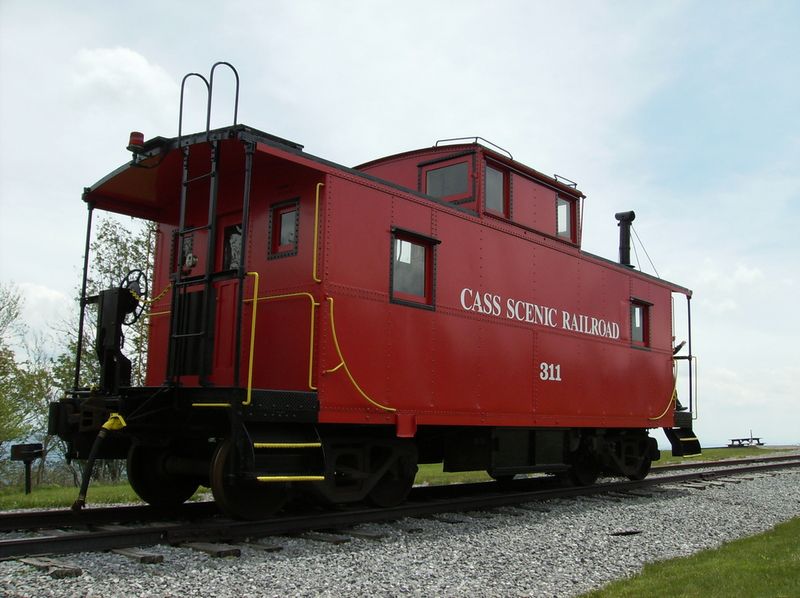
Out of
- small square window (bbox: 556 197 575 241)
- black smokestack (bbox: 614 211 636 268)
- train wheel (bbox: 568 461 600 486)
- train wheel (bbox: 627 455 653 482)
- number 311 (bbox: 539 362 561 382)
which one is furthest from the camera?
black smokestack (bbox: 614 211 636 268)

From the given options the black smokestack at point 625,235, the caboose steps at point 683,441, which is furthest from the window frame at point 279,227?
the black smokestack at point 625,235

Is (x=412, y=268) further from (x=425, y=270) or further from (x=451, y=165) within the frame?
(x=451, y=165)

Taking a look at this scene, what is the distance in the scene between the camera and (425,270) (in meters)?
8.78

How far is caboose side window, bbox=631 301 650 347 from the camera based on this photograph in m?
13.1

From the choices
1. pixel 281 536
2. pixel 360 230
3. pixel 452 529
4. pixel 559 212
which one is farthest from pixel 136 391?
pixel 559 212

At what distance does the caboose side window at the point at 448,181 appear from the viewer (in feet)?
33.1

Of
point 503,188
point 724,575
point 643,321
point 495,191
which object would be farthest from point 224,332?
point 643,321

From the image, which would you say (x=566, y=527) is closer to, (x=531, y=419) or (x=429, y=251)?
(x=531, y=419)

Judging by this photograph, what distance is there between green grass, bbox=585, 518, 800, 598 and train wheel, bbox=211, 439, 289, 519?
3.33 m

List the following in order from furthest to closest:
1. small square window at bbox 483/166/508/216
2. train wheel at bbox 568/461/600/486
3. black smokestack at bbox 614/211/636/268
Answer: black smokestack at bbox 614/211/636/268, train wheel at bbox 568/461/600/486, small square window at bbox 483/166/508/216

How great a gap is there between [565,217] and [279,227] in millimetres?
5217

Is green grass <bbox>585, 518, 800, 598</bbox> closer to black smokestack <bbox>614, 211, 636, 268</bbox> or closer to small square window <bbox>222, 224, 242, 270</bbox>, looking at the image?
small square window <bbox>222, 224, 242, 270</bbox>

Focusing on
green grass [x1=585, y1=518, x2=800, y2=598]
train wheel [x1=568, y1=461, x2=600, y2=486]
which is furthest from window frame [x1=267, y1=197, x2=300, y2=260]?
train wheel [x1=568, y1=461, x2=600, y2=486]

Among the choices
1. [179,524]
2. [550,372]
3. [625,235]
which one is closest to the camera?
[179,524]
